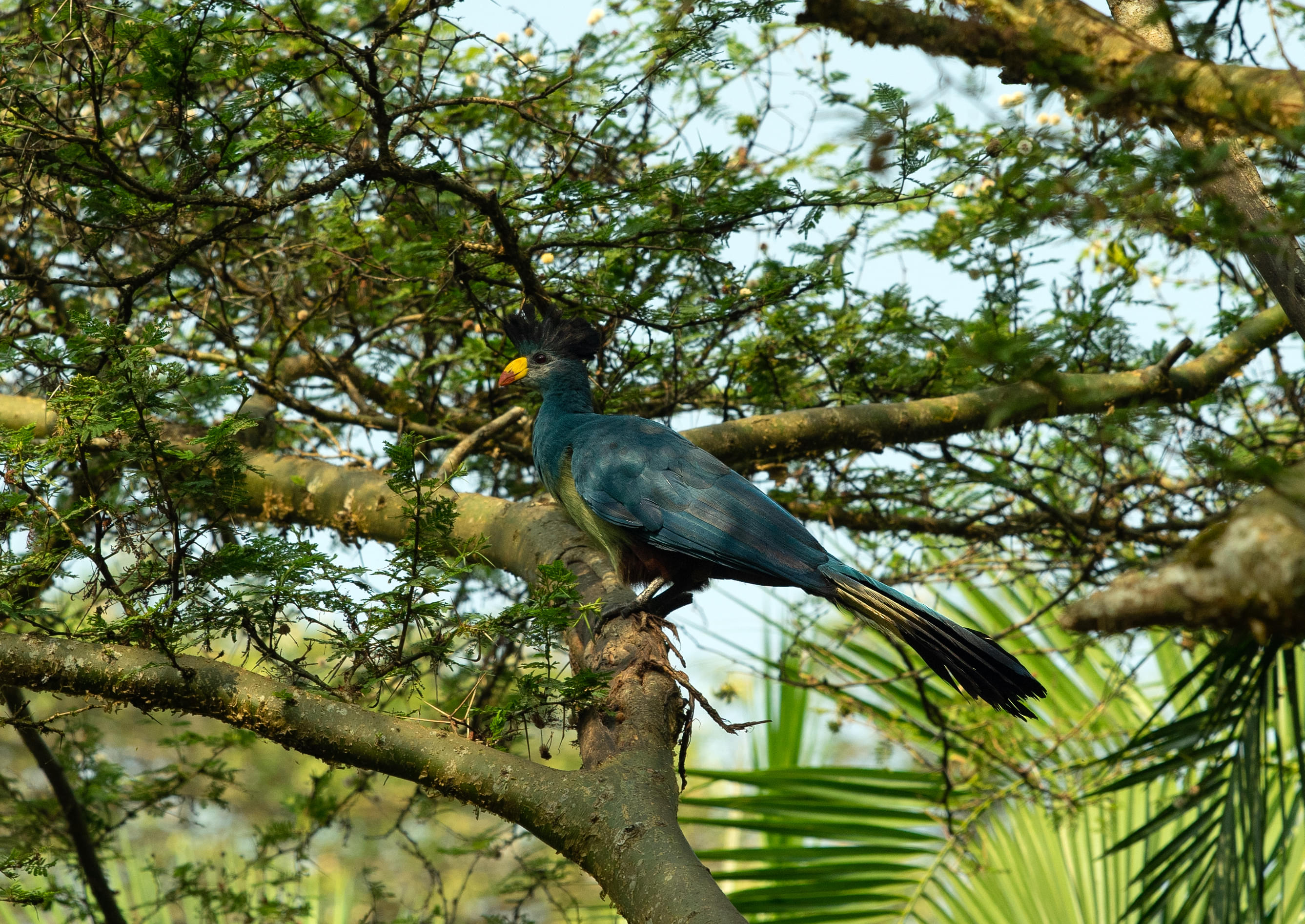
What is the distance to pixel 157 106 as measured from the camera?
134 inches

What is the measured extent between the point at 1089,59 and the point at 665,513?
2269 millimetres

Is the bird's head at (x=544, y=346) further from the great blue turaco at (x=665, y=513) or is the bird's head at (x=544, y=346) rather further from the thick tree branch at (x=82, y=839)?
the thick tree branch at (x=82, y=839)

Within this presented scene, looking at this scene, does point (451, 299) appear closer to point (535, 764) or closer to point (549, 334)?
point (549, 334)

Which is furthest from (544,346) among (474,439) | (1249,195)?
(1249,195)

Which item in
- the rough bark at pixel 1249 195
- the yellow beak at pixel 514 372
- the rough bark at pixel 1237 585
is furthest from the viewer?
the yellow beak at pixel 514 372

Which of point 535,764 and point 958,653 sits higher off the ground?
point 958,653

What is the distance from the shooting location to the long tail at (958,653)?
2.73 meters

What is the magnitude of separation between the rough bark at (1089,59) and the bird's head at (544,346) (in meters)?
2.54

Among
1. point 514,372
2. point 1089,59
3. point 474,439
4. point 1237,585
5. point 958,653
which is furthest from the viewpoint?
point 514,372

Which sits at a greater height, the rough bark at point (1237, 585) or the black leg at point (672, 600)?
the black leg at point (672, 600)

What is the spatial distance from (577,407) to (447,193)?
99cm

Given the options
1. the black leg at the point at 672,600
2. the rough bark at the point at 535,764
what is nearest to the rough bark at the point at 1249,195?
the rough bark at the point at 535,764

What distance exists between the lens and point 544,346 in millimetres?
4145

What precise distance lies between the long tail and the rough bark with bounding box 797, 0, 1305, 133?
5.08 ft
